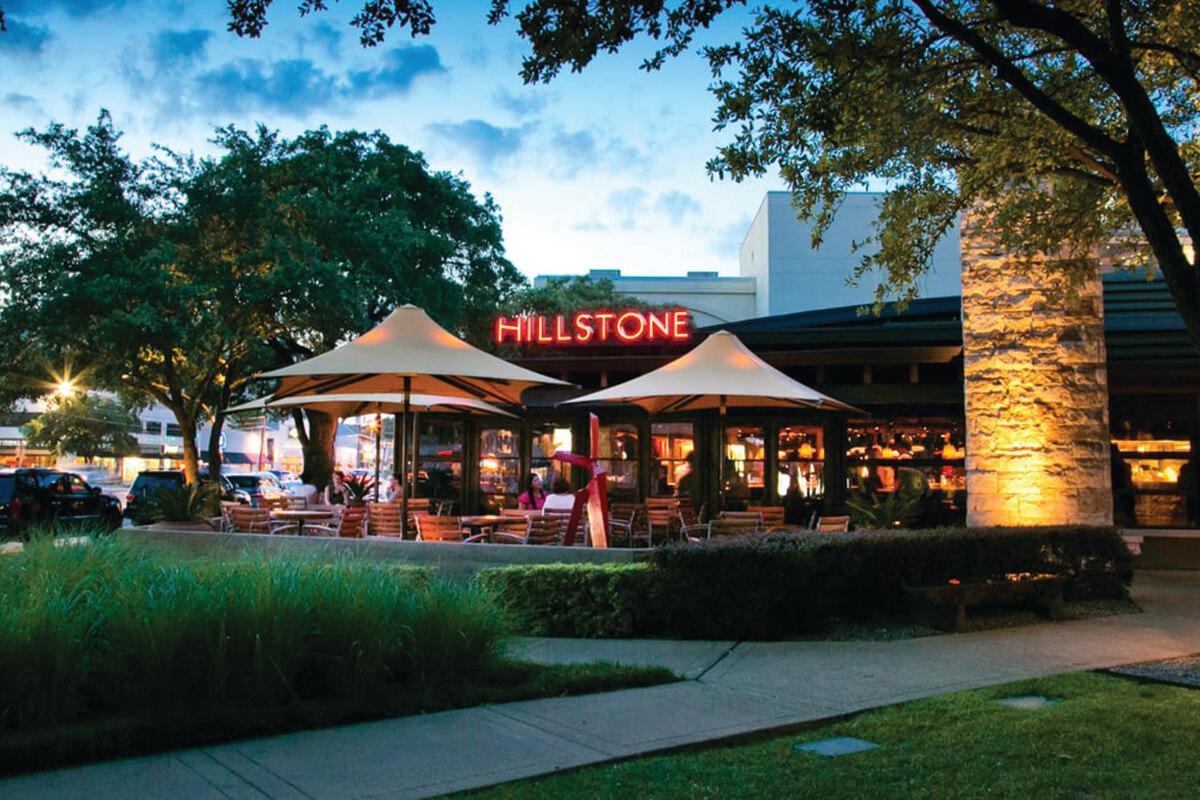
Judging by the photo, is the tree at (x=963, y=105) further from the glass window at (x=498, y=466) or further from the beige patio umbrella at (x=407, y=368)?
the glass window at (x=498, y=466)

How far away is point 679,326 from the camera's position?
1817cm

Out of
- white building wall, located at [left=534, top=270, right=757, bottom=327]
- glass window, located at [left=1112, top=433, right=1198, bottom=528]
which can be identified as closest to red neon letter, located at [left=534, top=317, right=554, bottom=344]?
glass window, located at [left=1112, top=433, right=1198, bottom=528]

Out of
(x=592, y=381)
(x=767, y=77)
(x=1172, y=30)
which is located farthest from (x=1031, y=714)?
(x=592, y=381)

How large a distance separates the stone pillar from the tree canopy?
14334mm

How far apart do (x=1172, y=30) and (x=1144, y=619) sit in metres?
5.94

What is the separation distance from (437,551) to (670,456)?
8250 mm

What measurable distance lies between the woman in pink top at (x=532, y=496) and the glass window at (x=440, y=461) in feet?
5.27

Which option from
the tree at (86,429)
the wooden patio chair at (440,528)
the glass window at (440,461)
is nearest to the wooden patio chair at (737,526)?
the wooden patio chair at (440,528)

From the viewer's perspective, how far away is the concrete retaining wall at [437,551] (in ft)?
32.6

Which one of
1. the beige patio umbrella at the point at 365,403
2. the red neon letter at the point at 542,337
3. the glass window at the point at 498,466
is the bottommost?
the glass window at the point at 498,466

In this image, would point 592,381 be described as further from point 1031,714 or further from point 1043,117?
point 1031,714

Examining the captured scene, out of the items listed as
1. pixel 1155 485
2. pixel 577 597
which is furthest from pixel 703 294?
pixel 577 597

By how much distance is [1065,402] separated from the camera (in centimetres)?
1191

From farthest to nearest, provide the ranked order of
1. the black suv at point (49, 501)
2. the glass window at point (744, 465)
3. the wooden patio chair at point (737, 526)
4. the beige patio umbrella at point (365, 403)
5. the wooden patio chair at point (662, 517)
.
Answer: the black suv at point (49, 501)
the glass window at point (744, 465)
the wooden patio chair at point (662, 517)
the beige patio umbrella at point (365, 403)
the wooden patio chair at point (737, 526)
